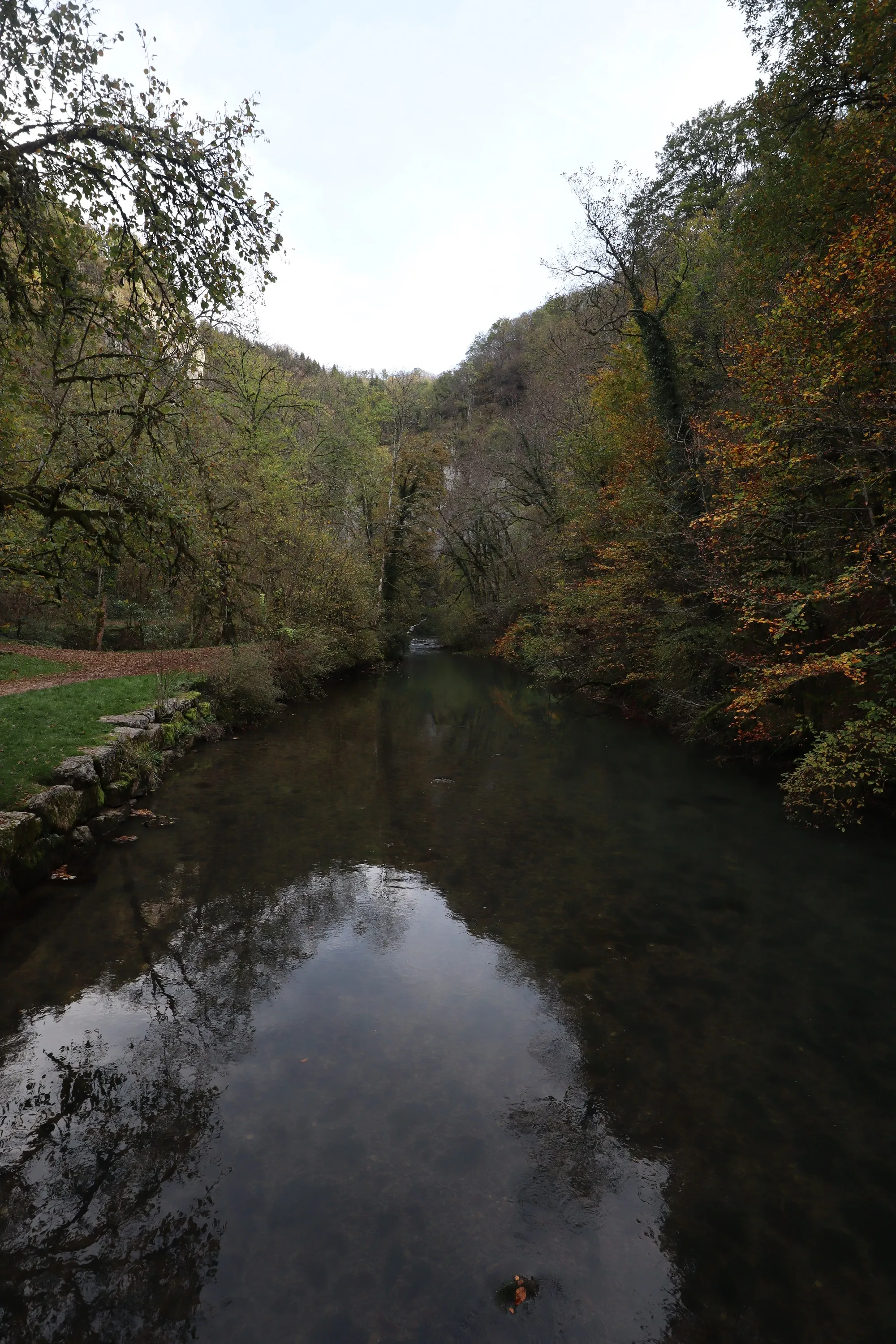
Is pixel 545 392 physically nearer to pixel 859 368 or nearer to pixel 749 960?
pixel 859 368

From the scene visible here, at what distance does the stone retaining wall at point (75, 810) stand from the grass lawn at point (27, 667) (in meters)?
4.79

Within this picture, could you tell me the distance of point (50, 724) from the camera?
10023 mm

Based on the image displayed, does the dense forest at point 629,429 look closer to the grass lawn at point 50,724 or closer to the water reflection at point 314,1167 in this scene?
the grass lawn at point 50,724

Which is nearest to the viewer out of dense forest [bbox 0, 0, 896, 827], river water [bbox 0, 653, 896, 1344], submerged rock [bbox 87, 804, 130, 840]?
river water [bbox 0, 653, 896, 1344]

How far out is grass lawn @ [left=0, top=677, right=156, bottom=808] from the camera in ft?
25.8

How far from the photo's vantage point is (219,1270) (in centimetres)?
326

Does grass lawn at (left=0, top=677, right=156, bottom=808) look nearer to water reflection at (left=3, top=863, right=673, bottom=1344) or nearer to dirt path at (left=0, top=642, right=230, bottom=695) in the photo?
dirt path at (left=0, top=642, right=230, bottom=695)

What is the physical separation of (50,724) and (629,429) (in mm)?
16448

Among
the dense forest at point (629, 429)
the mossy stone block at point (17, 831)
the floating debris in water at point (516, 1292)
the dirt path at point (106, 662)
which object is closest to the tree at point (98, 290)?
the dense forest at point (629, 429)

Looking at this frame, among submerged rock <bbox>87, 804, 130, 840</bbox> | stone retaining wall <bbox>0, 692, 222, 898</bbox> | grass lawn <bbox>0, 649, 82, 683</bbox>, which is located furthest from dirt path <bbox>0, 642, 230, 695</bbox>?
submerged rock <bbox>87, 804, 130, 840</bbox>

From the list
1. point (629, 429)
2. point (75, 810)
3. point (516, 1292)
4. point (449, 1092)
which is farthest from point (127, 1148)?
point (629, 429)

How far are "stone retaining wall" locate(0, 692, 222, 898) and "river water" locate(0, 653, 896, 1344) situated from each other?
1.54 ft

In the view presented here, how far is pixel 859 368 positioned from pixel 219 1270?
431 inches

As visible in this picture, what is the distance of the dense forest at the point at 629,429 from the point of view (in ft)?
20.1
